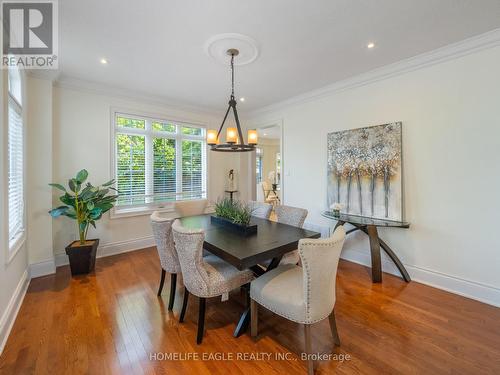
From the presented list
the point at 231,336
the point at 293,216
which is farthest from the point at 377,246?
the point at 231,336

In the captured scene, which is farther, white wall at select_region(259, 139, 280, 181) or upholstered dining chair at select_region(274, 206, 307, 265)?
white wall at select_region(259, 139, 280, 181)

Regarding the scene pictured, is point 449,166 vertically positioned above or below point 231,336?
above

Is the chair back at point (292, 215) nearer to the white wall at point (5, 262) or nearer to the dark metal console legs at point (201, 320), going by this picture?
the dark metal console legs at point (201, 320)

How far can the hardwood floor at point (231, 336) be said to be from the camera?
1.62m

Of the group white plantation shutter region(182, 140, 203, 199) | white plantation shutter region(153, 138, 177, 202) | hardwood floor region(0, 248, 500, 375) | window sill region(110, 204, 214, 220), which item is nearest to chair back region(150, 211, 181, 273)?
hardwood floor region(0, 248, 500, 375)

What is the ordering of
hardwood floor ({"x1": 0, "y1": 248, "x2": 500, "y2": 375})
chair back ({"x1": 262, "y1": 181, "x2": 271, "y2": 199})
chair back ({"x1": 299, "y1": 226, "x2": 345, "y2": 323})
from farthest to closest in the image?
chair back ({"x1": 262, "y1": 181, "x2": 271, "y2": 199})
hardwood floor ({"x1": 0, "y1": 248, "x2": 500, "y2": 375})
chair back ({"x1": 299, "y1": 226, "x2": 345, "y2": 323})

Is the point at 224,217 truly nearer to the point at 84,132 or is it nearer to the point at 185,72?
the point at 185,72

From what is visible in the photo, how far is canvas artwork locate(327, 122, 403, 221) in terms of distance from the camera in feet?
9.81

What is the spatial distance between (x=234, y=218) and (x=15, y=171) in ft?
8.50

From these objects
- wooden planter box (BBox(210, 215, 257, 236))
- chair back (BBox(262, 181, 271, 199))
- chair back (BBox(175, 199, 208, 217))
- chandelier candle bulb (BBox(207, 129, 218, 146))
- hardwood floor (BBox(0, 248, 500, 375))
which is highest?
chandelier candle bulb (BBox(207, 129, 218, 146))

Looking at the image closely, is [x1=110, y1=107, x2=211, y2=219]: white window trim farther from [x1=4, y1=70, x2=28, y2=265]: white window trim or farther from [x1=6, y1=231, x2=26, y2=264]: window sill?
[x1=6, y1=231, x2=26, y2=264]: window sill

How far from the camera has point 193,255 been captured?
1777 mm

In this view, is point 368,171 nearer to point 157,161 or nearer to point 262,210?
point 262,210

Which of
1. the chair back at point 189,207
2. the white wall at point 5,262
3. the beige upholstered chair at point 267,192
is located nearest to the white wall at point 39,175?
the white wall at point 5,262
